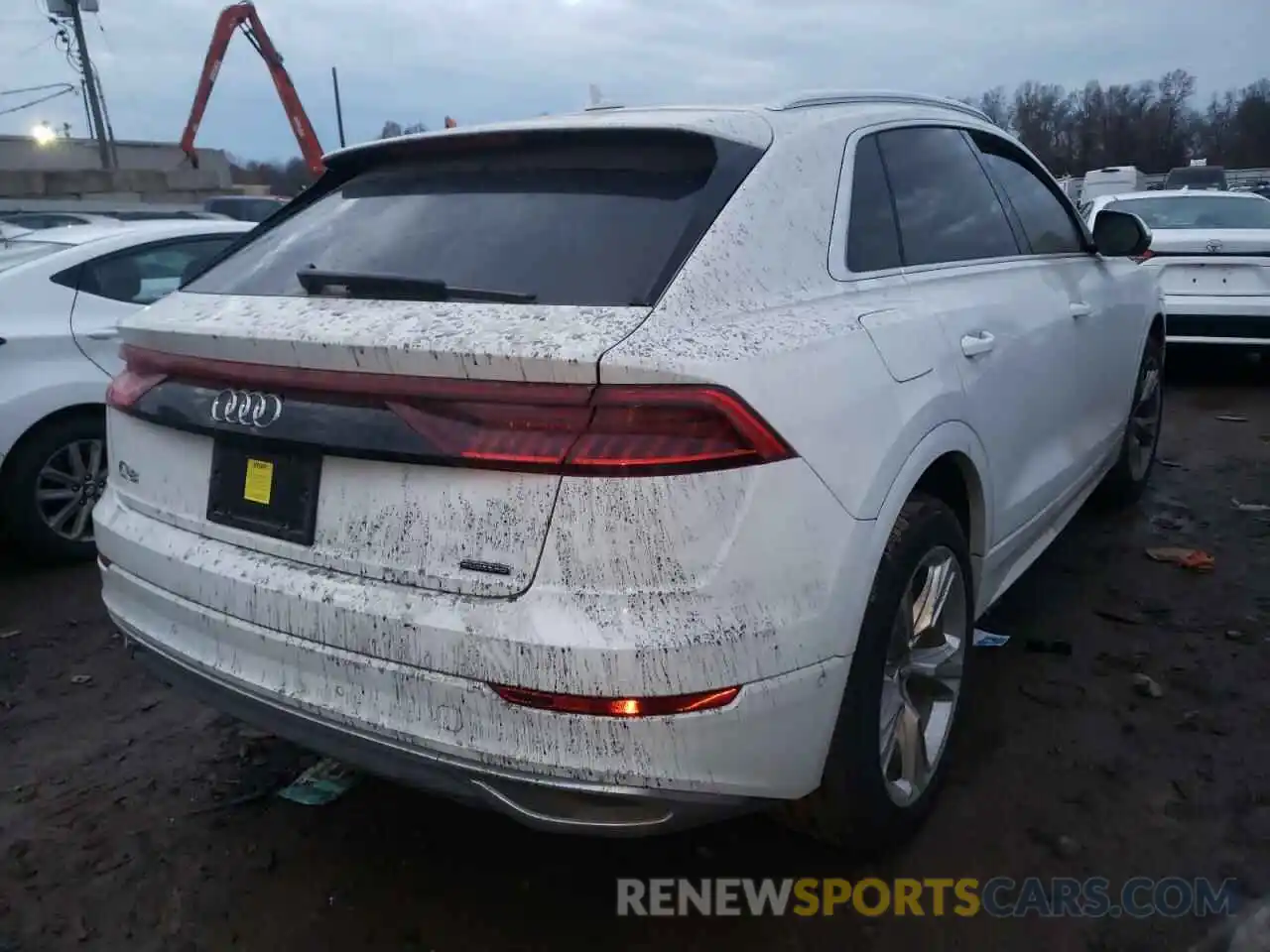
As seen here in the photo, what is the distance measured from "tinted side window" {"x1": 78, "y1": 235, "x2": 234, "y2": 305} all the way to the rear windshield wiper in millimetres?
2997

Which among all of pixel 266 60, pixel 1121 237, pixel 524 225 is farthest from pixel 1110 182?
pixel 524 225

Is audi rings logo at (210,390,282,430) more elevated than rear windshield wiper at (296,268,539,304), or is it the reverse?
rear windshield wiper at (296,268,539,304)

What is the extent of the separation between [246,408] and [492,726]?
2.75 ft

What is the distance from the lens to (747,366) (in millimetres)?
1936

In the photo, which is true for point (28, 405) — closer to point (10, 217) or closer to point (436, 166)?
point (436, 166)

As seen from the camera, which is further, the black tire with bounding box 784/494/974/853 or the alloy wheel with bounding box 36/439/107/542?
the alloy wheel with bounding box 36/439/107/542

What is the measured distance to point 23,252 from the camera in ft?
17.1

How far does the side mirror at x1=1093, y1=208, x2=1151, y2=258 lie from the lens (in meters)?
4.23

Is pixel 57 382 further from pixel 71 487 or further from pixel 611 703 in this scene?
pixel 611 703

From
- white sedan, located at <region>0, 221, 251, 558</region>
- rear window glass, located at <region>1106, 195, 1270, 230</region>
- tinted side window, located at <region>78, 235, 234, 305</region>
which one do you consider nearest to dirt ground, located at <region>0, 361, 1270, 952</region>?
white sedan, located at <region>0, 221, 251, 558</region>

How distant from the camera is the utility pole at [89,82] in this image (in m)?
29.8

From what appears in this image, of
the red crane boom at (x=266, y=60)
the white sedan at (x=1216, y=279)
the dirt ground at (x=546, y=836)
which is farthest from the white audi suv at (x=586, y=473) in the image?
the red crane boom at (x=266, y=60)

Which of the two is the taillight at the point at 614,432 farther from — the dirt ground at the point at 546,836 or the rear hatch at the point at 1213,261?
the rear hatch at the point at 1213,261

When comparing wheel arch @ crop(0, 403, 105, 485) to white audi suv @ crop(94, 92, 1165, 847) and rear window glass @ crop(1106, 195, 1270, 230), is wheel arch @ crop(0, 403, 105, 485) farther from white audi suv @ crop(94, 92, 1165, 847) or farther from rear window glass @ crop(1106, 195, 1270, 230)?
rear window glass @ crop(1106, 195, 1270, 230)
